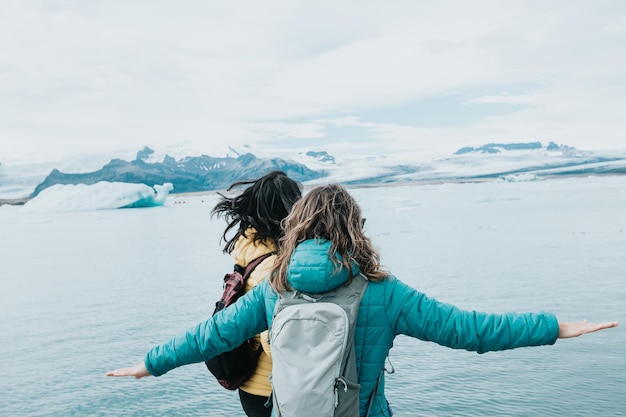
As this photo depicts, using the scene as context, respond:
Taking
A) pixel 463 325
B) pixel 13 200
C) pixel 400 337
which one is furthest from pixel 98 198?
pixel 463 325

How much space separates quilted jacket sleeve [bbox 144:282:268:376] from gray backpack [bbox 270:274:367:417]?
15cm

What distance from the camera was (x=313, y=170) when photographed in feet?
367

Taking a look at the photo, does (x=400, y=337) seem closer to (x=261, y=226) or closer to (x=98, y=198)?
(x=261, y=226)

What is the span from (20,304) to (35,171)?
79874 mm

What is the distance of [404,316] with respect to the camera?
1.58 metres

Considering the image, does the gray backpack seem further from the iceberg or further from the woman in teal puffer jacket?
the iceberg

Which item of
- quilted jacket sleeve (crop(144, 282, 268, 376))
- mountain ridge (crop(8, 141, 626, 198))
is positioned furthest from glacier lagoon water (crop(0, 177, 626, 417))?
mountain ridge (crop(8, 141, 626, 198))

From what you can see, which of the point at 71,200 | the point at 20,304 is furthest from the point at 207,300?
the point at 71,200

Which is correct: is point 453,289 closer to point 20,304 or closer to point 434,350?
point 434,350

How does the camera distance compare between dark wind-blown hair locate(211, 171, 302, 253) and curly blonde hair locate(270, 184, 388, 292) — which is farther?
dark wind-blown hair locate(211, 171, 302, 253)

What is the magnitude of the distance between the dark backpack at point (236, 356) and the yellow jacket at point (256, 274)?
2 centimetres

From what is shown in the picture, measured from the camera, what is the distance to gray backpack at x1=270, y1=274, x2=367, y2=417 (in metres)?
1.48

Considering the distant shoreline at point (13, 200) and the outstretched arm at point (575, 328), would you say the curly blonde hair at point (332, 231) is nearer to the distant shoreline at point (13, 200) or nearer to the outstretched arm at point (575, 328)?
the outstretched arm at point (575, 328)

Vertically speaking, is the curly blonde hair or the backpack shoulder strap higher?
the curly blonde hair
